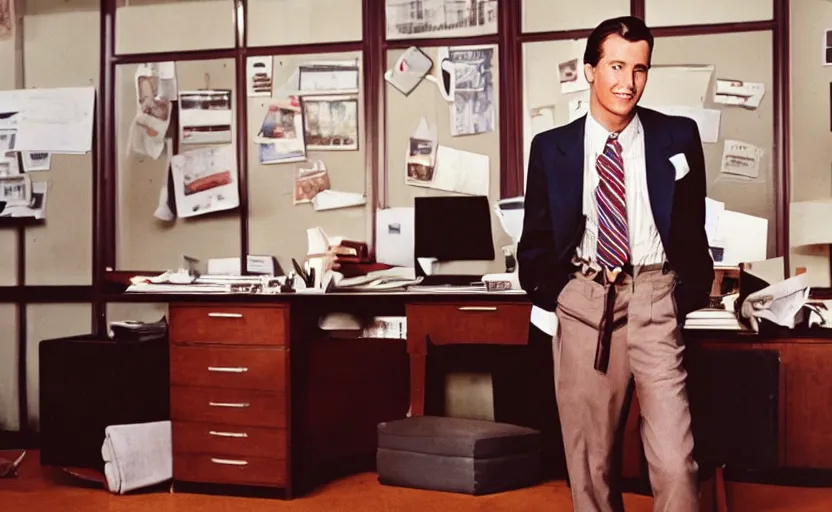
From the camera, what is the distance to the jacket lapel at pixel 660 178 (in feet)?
6.66

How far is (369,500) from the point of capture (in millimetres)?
3232

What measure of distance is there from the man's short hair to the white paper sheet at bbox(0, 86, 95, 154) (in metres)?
2.83

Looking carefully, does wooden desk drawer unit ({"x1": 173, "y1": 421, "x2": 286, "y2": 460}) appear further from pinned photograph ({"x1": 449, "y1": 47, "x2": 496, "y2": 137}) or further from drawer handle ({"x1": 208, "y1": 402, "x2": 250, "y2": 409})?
pinned photograph ({"x1": 449, "y1": 47, "x2": 496, "y2": 137})

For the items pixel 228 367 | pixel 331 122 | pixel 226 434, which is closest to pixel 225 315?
pixel 228 367

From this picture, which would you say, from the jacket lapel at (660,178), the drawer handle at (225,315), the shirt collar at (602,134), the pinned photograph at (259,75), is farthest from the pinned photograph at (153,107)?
the jacket lapel at (660,178)

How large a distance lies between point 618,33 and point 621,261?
0.54 meters

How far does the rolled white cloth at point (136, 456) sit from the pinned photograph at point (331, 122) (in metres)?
1.41

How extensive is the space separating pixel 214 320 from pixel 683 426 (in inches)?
76.4

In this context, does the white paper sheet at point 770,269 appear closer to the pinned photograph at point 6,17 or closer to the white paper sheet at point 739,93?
the white paper sheet at point 739,93

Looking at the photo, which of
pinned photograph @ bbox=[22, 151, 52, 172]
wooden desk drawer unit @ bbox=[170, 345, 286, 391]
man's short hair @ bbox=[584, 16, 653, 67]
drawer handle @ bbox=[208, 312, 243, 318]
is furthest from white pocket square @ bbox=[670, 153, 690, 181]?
pinned photograph @ bbox=[22, 151, 52, 172]

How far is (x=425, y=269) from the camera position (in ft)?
12.5

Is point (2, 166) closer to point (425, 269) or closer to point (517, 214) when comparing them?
point (425, 269)

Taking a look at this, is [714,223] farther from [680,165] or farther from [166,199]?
[166,199]

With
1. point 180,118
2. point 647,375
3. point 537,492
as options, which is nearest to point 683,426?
point 647,375
